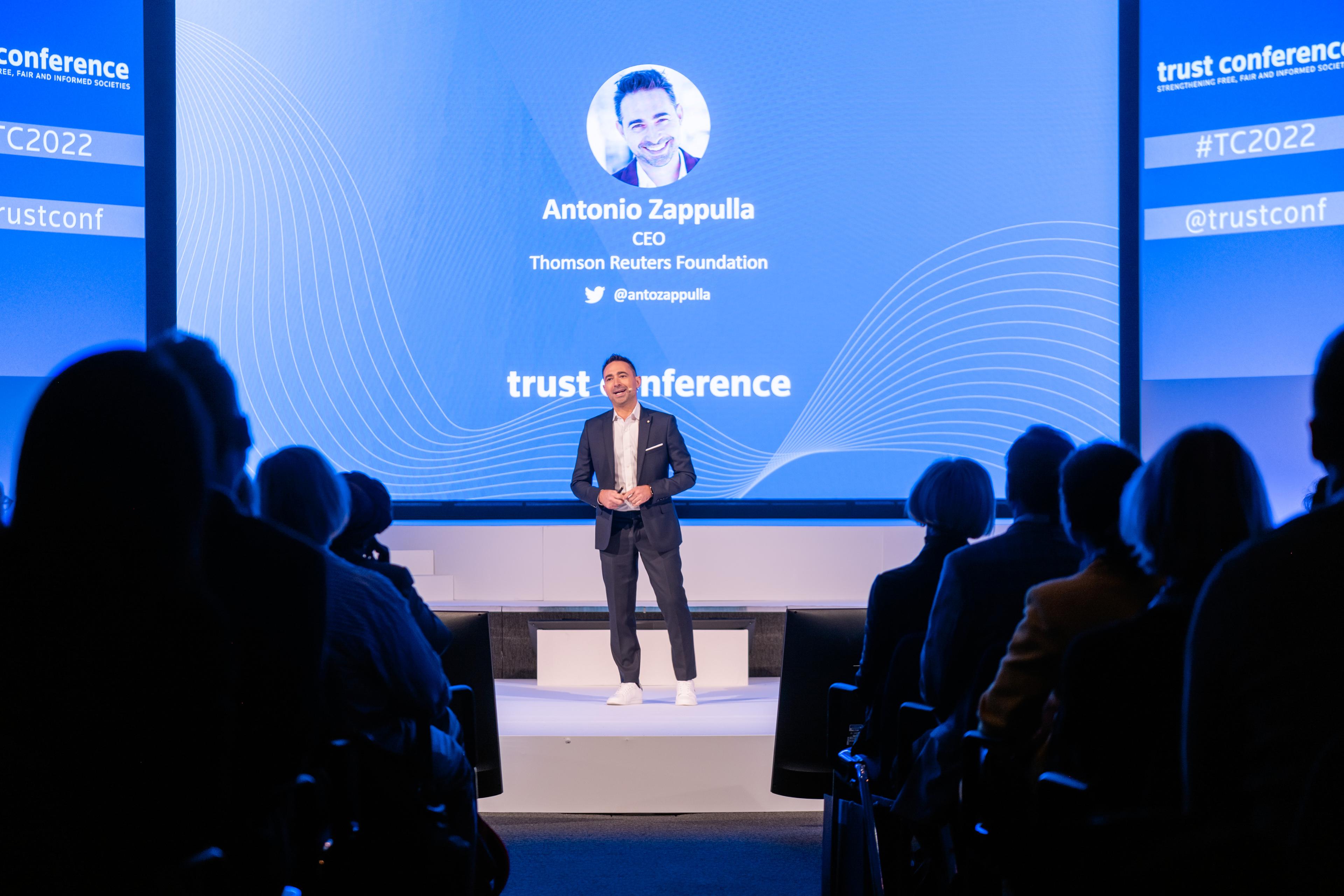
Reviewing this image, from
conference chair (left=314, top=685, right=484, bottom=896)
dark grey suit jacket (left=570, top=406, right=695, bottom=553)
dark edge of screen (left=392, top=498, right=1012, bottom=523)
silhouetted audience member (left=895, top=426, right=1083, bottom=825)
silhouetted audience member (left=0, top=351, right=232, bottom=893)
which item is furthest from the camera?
dark edge of screen (left=392, top=498, right=1012, bottom=523)

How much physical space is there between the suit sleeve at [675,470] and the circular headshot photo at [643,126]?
4.97 feet

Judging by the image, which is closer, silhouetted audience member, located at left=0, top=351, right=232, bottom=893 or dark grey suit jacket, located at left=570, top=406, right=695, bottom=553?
silhouetted audience member, located at left=0, top=351, right=232, bottom=893

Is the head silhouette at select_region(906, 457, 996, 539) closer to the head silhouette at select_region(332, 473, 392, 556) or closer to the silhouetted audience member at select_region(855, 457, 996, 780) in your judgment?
the silhouetted audience member at select_region(855, 457, 996, 780)

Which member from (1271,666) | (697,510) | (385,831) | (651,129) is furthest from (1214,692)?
(651,129)

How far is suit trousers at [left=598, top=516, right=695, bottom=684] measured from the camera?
545 cm

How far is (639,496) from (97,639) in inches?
168

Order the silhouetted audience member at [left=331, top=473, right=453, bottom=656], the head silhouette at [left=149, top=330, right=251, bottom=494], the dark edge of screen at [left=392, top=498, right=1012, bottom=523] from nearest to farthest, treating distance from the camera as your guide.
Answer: the head silhouette at [left=149, top=330, right=251, bottom=494] < the silhouetted audience member at [left=331, top=473, right=453, bottom=656] < the dark edge of screen at [left=392, top=498, right=1012, bottom=523]

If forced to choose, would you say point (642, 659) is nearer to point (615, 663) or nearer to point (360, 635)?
point (615, 663)

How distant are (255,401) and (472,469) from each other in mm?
1265

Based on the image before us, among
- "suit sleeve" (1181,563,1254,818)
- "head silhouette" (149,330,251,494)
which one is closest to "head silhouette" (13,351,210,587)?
"head silhouette" (149,330,251,494)

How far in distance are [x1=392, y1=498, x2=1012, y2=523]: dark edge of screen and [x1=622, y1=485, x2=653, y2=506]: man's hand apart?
0.93m

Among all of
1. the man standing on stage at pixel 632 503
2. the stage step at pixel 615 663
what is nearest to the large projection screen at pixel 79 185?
the man standing on stage at pixel 632 503

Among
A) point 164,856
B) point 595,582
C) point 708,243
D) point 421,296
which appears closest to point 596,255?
point 708,243

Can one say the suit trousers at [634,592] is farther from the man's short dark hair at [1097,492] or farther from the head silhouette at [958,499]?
the man's short dark hair at [1097,492]
